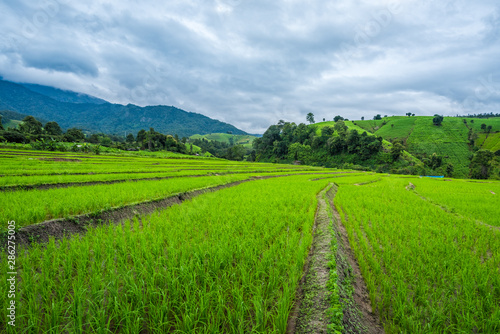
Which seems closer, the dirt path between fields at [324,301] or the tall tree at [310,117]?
the dirt path between fields at [324,301]

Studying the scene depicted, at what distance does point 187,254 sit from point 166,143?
80048mm

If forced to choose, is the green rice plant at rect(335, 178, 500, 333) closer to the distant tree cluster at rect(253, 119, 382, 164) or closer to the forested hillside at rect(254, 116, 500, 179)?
the forested hillside at rect(254, 116, 500, 179)

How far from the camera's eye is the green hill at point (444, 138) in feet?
229

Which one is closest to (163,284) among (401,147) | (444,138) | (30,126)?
(401,147)

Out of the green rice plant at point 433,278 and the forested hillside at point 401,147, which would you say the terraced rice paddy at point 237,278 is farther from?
the forested hillside at point 401,147

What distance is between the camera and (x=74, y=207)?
556cm

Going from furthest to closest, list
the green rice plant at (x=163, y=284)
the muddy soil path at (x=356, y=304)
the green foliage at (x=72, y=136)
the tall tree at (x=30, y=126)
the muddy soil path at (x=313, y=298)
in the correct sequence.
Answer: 1. the green foliage at (x=72, y=136)
2. the tall tree at (x=30, y=126)
3. the muddy soil path at (x=356, y=304)
4. the muddy soil path at (x=313, y=298)
5. the green rice plant at (x=163, y=284)

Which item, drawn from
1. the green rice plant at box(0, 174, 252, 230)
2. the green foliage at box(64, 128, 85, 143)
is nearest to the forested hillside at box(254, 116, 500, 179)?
the green rice plant at box(0, 174, 252, 230)

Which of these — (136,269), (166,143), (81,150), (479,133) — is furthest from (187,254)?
(479,133)

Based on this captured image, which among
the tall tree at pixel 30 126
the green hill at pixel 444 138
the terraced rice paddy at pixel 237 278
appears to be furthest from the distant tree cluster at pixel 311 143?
the tall tree at pixel 30 126

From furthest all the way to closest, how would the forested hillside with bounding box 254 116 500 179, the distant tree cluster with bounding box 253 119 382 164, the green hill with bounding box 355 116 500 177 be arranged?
1. the green hill with bounding box 355 116 500 177
2. the distant tree cluster with bounding box 253 119 382 164
3. the forested hillside with bounding box 254 116 500 179

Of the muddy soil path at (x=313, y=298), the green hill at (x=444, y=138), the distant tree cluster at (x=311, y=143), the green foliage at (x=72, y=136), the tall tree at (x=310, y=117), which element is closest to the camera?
the muddy soil path at (x=313, y=298)

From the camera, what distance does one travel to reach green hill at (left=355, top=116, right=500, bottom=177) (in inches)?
2746

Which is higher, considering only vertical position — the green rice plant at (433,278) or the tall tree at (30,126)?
the tall tree at (30,126)
